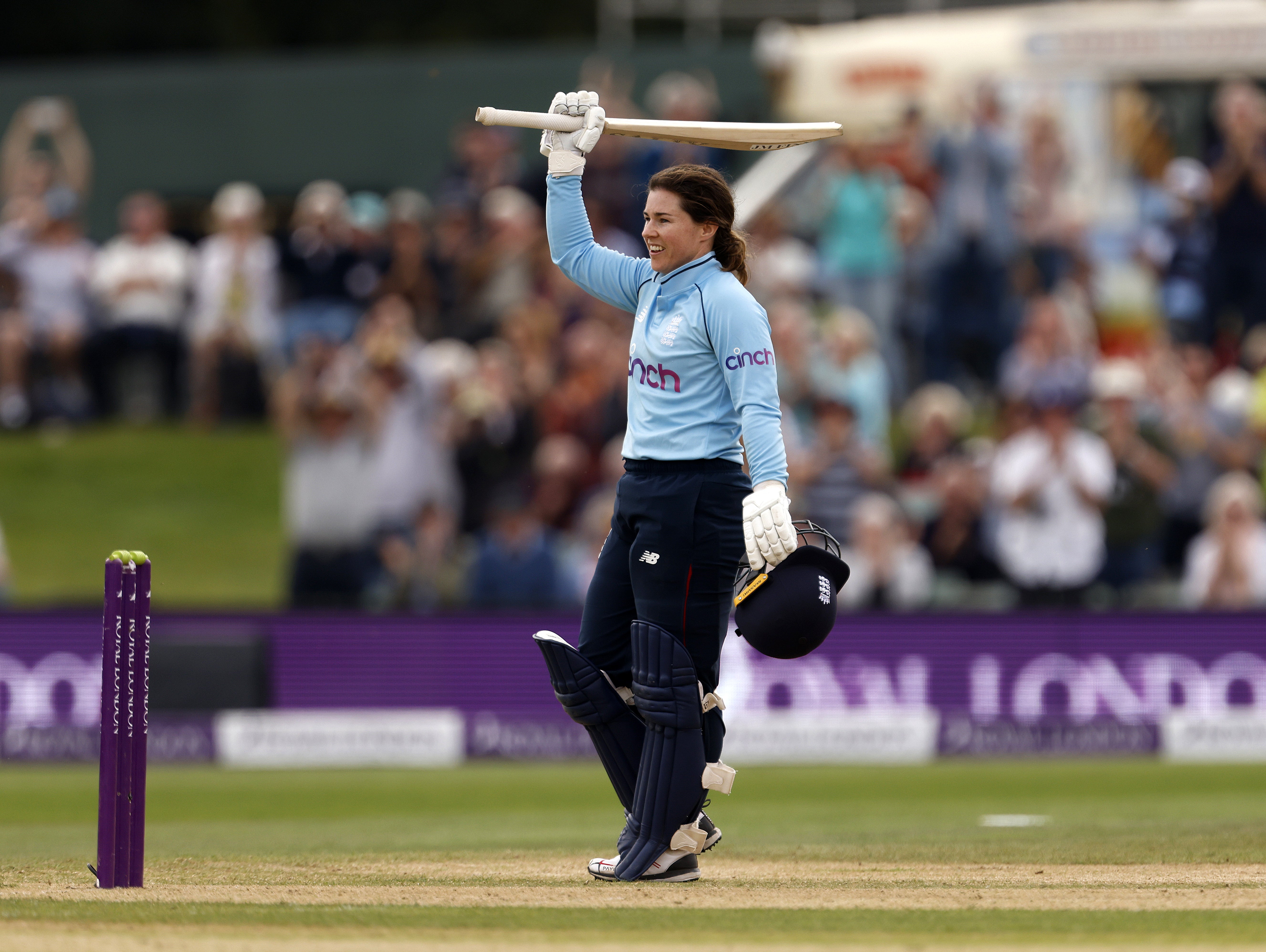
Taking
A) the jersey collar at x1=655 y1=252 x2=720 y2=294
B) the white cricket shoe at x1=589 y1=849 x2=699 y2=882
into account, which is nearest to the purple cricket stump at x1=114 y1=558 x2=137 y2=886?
the white cricket shoe at x1=589 y1=849 x2=699 y2=882

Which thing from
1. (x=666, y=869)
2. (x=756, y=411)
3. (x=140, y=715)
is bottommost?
(x=666, y=869)

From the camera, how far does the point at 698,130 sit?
20.7ft

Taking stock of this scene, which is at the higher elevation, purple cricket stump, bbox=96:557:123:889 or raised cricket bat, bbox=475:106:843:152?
raised cricket bat, bbox=475:106:843:152

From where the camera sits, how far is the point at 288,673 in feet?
43.4

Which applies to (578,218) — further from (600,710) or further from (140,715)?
(140,715)

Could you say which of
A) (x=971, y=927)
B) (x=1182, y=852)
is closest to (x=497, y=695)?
(x=1182, y=852)

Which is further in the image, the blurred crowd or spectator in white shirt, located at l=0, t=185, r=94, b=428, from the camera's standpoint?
spectator in white shirt, located at l=0, t=185, r=94, b=428

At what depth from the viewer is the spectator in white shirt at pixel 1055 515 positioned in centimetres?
1356

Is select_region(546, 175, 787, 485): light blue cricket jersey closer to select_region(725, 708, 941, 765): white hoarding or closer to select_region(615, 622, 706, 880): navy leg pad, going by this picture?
select_region(615, 622, 706, 880): navy leg pad

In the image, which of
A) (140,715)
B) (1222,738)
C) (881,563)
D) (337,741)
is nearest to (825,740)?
(881,563)

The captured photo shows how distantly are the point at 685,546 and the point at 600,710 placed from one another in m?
0.64

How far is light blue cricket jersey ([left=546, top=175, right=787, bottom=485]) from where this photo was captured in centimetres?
589

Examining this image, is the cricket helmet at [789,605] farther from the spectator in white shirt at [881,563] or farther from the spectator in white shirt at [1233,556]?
the spectator in white shirt at [1233,556]

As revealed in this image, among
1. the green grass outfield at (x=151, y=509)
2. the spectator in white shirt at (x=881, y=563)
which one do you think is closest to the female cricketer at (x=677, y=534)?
the spectator in white shirt at (x=881, y=563)
